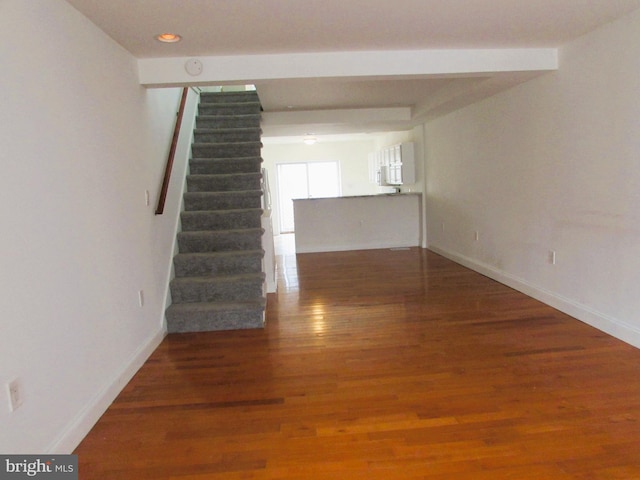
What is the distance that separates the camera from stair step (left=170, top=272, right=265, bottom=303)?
3914 millimetres

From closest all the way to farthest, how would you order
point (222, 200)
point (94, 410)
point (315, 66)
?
point (94, 410), point (315, 66), point (222, 200)

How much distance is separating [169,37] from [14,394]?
2247 millimetres

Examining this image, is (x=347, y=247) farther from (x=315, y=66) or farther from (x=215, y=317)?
(x=315, y=66)

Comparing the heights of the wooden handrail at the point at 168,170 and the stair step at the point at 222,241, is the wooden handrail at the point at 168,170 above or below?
above

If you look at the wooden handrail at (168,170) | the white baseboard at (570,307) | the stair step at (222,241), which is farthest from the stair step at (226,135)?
the white baseboard at (570,307)

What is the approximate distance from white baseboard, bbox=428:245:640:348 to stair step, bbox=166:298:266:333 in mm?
2593

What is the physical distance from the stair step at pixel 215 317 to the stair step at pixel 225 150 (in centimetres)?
225

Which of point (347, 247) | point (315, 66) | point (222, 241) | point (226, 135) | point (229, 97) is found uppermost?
point (229, 97)

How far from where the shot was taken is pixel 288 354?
10.4 feet

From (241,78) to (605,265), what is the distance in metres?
3.08

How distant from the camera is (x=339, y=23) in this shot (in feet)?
8.91

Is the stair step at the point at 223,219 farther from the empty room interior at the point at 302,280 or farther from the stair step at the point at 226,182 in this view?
the stair step at the point at 226,182

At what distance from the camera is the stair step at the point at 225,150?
536 cm

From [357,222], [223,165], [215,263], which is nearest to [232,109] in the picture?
[223,165]
